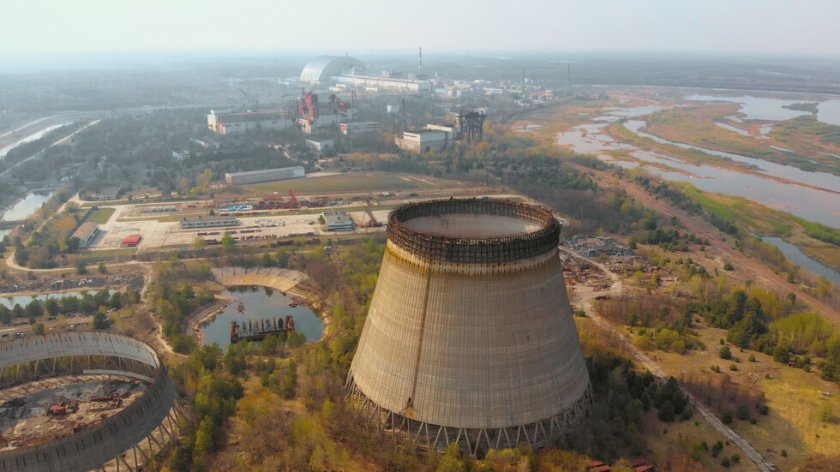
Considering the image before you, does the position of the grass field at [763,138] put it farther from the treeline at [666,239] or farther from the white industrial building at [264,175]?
the white industrial building at [264,175]

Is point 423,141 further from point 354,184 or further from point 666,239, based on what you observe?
point 666,239

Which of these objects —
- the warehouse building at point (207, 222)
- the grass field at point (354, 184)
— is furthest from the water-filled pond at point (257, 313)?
the grass field at point (354, 184)

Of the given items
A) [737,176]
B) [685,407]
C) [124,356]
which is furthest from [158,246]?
[737,176]

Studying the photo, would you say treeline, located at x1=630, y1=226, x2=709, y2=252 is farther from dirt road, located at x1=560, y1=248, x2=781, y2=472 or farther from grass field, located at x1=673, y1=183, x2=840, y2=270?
grass field, located at x1=673, y1=183, x2=840, y2=270

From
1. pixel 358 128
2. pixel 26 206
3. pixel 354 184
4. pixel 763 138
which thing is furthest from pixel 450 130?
pixel 763 138

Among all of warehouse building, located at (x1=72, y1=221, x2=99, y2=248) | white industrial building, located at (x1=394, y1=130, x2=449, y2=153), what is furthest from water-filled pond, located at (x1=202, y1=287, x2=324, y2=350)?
white industrial building, located at (x1=394, y1=130, x2=449, y2=153)

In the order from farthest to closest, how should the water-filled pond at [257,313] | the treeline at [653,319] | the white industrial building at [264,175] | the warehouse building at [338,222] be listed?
the white industrial building at [264,175], the warehouse building at [338,222], the water-filled pond at [257,313], the treeline at [653,319]
